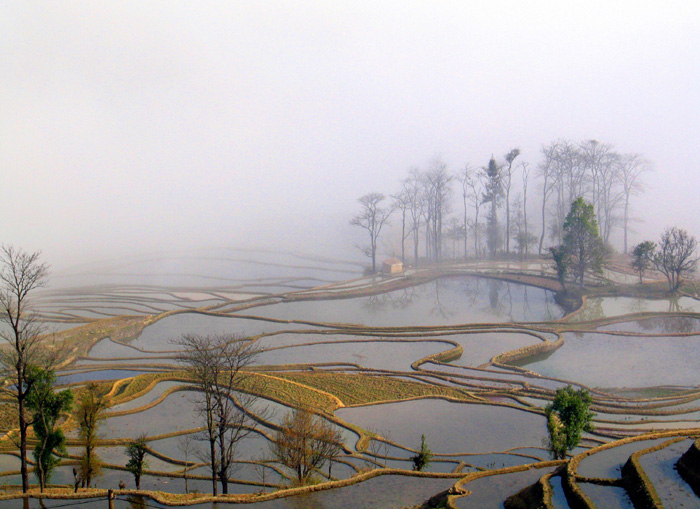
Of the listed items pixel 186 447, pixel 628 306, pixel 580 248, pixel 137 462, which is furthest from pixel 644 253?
pixel 137 462

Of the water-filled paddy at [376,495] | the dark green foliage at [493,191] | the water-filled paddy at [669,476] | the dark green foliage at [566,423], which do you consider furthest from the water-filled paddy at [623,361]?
the dark green foliage at [493,191]

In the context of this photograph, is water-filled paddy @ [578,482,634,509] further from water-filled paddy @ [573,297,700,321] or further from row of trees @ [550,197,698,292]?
row of trees @ [550,197,698,292]

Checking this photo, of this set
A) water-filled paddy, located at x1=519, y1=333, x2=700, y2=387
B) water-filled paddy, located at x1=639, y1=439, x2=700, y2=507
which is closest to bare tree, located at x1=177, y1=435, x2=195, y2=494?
water-filled paddy, located at x1=639, y1=439, x2=700, y2=507

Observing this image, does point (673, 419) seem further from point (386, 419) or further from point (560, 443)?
point (386, 419)

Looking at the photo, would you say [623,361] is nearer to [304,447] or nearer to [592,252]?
[304,447]

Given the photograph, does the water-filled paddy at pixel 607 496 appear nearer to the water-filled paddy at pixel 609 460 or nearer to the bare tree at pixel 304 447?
the water-filled paddy at pixel 609 460

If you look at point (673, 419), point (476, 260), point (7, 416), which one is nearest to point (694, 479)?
point (673, 419)
